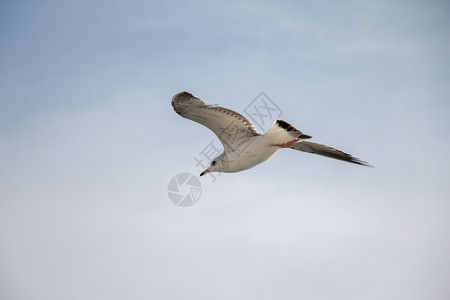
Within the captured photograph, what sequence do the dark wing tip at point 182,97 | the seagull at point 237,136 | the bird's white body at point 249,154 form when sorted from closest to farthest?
the dark wing tip at point 182,97 < the seagull at point 237,136 < the bird's white body at point 249,154

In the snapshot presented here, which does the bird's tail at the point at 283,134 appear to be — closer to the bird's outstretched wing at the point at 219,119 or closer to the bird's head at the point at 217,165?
the bird's outstretched wing at the point at 219,119

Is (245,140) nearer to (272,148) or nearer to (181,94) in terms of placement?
(272,148)

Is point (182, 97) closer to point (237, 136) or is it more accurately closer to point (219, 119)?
point (219, 119)

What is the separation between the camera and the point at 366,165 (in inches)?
568

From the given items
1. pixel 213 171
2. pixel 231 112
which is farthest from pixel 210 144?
pixel 231 112

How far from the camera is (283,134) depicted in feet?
42.8

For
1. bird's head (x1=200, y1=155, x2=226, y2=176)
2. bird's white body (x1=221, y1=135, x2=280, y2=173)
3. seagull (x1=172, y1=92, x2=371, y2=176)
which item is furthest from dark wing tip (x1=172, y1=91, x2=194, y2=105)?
bird's head (x1=200, y1=155, x2=226, y2=176)

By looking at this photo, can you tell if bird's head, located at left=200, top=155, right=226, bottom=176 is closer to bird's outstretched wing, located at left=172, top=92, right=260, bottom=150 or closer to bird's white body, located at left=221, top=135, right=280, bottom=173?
bird's white body, located at left=221, top=135, right=280, bottom=173

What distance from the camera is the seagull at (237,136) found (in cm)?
1295

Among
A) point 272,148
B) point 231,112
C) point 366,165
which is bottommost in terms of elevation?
point 366,165

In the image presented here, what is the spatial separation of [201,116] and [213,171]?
73.8 inches

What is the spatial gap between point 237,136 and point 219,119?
2.50 ft

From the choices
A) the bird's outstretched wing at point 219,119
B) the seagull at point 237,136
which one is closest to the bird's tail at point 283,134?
the seagull at point 237,136

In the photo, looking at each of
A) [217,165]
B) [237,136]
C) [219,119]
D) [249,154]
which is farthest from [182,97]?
[217,165]
